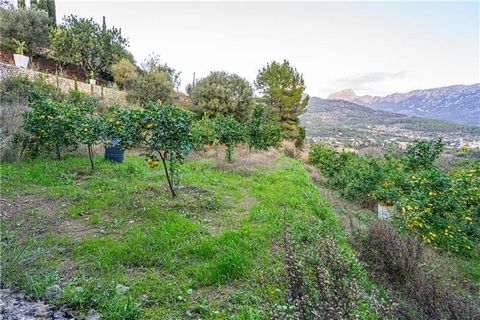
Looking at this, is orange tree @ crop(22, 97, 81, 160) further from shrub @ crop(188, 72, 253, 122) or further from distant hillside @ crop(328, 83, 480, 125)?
distant hillside @ crop(328, 83, 480, 125)

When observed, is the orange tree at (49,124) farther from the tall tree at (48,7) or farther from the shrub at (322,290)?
the tall tree at (48,7)

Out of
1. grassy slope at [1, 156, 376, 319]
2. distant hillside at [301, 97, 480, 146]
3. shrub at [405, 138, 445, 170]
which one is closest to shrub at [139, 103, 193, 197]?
grassy slope at [1, 156, 376, 319]

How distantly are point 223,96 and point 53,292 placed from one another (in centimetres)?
1805

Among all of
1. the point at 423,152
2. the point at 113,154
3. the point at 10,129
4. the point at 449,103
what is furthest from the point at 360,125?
the point at 10,129

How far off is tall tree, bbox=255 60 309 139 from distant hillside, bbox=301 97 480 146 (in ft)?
24.8

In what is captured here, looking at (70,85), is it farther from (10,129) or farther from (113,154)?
(113,154)

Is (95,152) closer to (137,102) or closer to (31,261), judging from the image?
(31,261)

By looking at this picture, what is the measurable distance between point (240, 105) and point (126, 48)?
12.4 m

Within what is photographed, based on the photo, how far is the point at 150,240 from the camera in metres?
3.82

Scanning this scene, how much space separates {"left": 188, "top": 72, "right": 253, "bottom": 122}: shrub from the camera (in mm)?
19500

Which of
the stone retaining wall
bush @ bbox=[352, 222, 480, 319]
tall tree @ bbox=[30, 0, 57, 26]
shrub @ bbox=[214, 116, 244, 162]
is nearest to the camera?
bush @ bbox=[352, 222, 480, 319]

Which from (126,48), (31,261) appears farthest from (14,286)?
(126,48)

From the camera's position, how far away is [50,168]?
24.0ft

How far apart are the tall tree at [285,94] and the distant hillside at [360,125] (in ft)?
24.8
